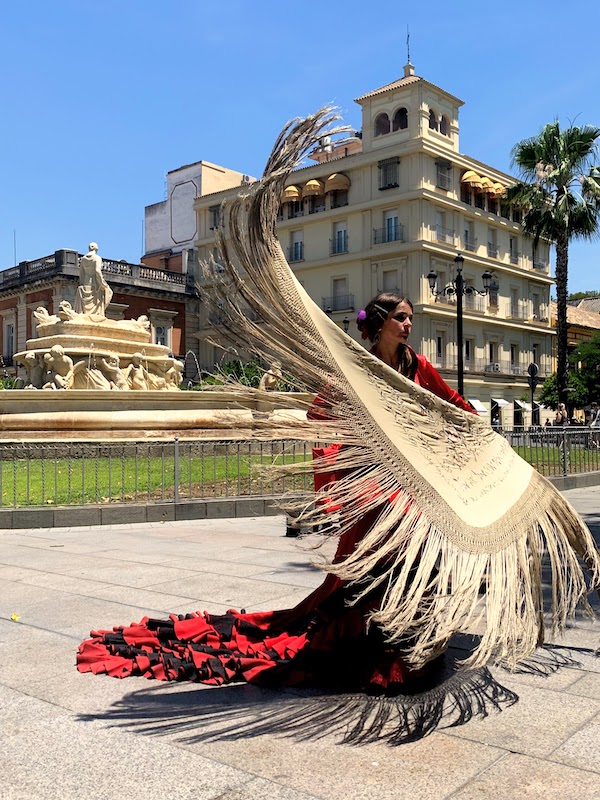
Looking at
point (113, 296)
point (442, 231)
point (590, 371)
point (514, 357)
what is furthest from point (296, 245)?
point (590, 371)

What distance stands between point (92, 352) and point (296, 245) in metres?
29.1

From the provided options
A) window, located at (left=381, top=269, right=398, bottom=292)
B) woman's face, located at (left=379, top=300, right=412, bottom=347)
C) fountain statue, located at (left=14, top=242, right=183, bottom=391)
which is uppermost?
window, located at (left=381, top=269, right=398, bottom=292)

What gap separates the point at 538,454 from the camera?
1366 cm

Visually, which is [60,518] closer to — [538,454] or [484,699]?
[484,699]

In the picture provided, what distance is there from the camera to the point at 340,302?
137 feet

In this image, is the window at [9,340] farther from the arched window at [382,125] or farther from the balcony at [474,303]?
the balcony at [474,303]

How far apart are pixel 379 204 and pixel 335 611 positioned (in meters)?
38.2

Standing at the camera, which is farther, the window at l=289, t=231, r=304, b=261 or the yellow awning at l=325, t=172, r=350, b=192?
the window at l=289, t=231, r=304, b=261

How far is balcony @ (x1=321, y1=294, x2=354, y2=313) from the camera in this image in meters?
41.3

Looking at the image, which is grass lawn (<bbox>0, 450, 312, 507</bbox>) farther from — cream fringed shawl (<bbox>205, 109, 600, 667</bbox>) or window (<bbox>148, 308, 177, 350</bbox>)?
window (<bbox>148, 308, 177, 350</bbox>)

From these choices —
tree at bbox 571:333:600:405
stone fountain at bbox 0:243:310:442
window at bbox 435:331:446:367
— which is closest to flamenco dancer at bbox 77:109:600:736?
stone fountain at bbox 0:243:310:442

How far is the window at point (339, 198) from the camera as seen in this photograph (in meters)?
41.8

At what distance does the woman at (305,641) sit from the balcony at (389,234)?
3673 cm

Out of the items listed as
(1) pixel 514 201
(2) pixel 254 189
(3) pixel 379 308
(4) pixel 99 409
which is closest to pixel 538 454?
(4) pixel 99 409
